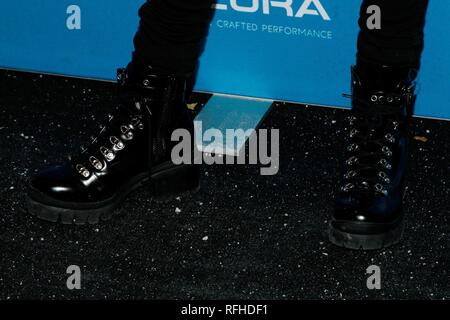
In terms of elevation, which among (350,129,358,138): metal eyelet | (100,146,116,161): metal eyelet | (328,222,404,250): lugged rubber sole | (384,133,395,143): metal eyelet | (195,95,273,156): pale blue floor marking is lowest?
(328,222,404,250): lugged rubber sole

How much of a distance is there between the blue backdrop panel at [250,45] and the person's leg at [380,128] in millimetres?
361

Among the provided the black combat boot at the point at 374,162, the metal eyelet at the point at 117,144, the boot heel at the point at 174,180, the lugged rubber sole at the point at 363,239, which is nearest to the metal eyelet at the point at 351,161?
the black combat boot at the point at 374,162

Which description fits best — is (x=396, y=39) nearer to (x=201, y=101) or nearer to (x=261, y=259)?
(x=261, y=259)

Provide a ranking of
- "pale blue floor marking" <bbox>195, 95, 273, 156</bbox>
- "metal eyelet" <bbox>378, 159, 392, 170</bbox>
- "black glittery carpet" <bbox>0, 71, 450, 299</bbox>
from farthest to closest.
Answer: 1. "pale blue floor marking" <bbox>195, 95, 273, 156</bbox>
2. "metal eyelet" <bbox>378, 159, 392, 170</bbox>
3. "black glittery carpet" <bbox>0, 71, 450, 299</bbox>

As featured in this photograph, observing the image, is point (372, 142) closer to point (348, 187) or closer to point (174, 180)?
point (348, 187)

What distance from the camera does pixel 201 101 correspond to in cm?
186

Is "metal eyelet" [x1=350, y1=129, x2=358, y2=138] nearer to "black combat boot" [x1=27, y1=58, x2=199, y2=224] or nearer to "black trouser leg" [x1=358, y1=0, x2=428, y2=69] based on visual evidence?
"black trouser leg" [x1=358, y1=0, x2=428, y2=69]

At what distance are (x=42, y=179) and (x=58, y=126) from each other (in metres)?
0.38

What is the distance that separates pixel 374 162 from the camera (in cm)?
Result: 137

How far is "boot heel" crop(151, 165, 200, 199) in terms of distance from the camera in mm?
1444

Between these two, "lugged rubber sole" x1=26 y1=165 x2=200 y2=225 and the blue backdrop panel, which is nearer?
"lugged rubber sole" x1=26 y1=165 x2=200 y2=225

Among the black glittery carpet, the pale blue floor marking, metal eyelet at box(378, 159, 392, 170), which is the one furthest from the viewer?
the pale blue floor marking

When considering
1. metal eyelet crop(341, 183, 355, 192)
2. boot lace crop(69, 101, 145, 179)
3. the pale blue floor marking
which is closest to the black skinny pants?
boot lace crop(69, 101, 145, 179)

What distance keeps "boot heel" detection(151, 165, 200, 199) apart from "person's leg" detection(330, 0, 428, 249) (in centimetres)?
28
